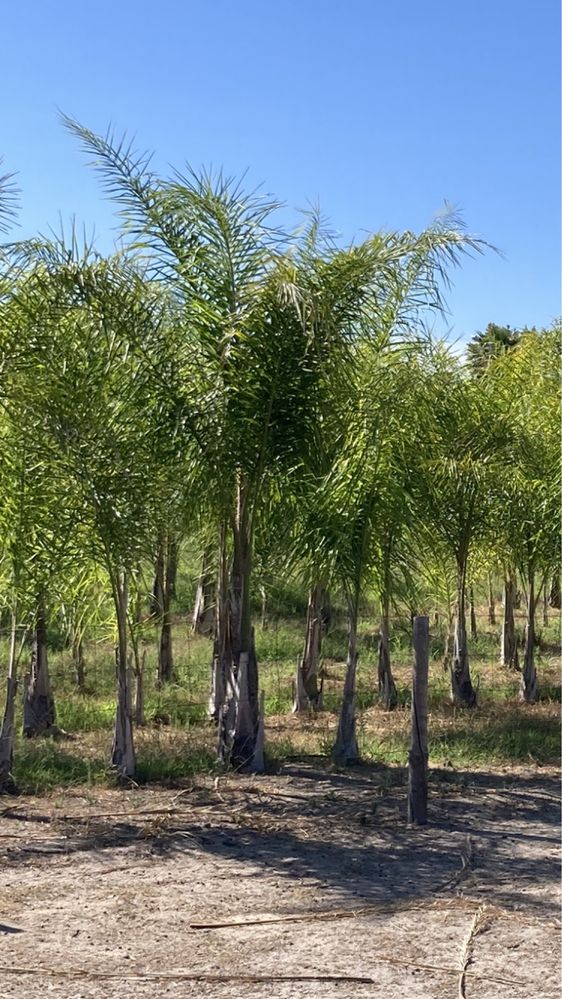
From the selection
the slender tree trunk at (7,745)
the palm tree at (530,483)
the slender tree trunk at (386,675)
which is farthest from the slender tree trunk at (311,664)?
the slender tree trunk at (7,745)

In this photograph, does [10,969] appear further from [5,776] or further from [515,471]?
[515,471]

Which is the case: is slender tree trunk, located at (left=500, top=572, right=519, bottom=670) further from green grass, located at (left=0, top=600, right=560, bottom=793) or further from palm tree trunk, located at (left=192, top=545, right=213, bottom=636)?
palm tree trunk, located at (left=192, top=545, right=213, bottom=636)

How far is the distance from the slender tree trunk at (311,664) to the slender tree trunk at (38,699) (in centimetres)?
308

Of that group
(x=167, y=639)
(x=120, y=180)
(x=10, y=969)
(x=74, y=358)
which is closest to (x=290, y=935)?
(x=10, y=969)

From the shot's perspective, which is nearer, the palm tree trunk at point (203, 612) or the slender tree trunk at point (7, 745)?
the slender tree trunk at point (7, 745)

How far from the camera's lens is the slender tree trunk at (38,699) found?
12133 mm

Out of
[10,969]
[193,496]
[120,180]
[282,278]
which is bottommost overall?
[10,969]

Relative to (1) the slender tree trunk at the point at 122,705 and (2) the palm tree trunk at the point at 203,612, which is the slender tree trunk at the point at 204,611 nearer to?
(2) the palm tree trunk at the point at 203,612

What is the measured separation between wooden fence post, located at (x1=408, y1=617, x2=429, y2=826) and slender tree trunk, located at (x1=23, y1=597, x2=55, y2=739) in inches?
197

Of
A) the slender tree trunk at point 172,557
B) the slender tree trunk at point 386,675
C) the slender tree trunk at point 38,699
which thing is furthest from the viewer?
the slender tree trunk at point 386,675

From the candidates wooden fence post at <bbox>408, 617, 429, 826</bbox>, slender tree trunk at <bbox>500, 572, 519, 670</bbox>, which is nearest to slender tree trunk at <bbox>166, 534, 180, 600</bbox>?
wooden fence post at <bbox>408, 617, 429, 826</bbox>

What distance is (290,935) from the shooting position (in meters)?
6.07

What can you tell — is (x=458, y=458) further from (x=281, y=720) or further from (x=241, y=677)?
(x=241, y=677)

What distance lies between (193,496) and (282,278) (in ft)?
6.54
